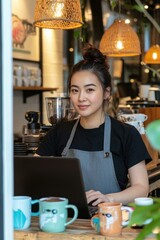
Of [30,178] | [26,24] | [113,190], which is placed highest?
[26,24]

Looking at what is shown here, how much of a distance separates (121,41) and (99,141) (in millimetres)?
2161

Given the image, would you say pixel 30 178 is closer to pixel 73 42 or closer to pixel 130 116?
pixel 130 116

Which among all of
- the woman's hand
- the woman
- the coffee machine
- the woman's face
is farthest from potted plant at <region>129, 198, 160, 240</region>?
the coffee machine

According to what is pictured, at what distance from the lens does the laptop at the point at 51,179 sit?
1541 millimetres

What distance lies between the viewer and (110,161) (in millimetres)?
2328

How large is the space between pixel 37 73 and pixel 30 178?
4.97 m

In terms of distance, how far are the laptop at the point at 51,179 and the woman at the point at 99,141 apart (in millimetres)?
639

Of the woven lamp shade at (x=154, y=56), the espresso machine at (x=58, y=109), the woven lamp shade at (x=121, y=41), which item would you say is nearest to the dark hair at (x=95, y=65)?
the espresso machine at (x=58, y=109)

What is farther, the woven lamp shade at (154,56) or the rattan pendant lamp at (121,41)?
the woven lamp shade at (154,56)

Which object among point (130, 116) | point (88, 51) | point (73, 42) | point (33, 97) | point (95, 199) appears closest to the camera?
point (95, 199)

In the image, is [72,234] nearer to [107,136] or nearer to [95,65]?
[107,136]

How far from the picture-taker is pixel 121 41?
172 inches

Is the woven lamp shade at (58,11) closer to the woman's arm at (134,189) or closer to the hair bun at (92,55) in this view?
the hair bun at (92,55)

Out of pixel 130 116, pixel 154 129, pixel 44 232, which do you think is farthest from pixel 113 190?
pixel 154 129
